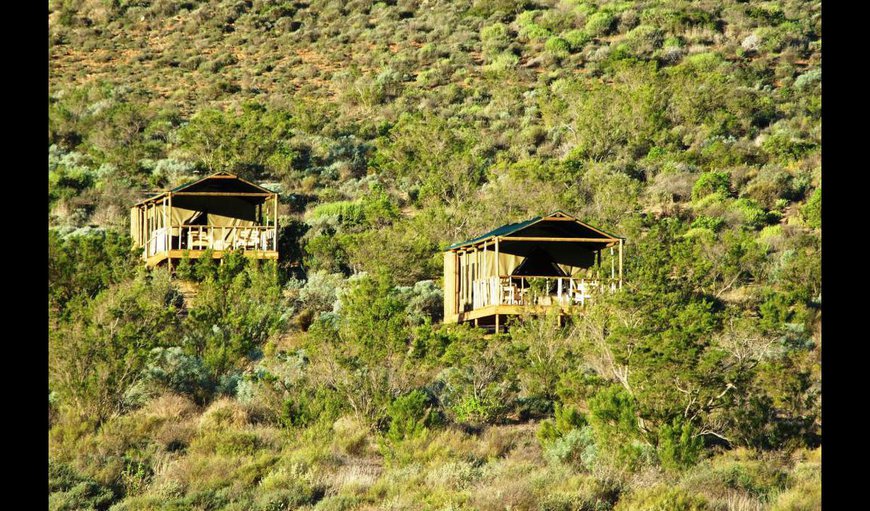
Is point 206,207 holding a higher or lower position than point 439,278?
higher

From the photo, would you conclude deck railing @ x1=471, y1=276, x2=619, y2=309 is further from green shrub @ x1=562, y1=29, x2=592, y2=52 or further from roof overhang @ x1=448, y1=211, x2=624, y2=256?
green shrub @ x1=562, y1=29, x2=592, y2=52

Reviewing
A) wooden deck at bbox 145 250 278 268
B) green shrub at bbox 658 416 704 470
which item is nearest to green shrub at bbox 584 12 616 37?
wooden deck at bbox 145 250 278 268

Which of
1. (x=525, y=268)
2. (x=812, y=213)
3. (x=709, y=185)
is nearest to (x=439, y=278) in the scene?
(x=525, y=268)

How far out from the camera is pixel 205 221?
100ft

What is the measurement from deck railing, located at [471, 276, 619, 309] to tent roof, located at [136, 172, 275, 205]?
24.3 ft

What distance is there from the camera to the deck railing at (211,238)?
28297mm

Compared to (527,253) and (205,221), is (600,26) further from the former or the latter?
(527,253)

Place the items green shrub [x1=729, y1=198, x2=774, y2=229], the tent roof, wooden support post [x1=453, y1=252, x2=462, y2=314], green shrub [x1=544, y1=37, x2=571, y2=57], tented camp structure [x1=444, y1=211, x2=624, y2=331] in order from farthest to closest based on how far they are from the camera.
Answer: green shrub [x1=544, y1=37, x2=571, y2=57], green shrub [x1=729, y1=198, x2=774, y2=229], the tent roof, wooden support post [x1=453, y1=252, x2=462, y2=314], tented camp structure [x1=444, y1=211, x2=624, y2=331]

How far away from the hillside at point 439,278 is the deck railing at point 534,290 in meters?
1.14

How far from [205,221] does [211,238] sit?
2.24m

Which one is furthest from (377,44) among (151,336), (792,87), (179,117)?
(151,336)

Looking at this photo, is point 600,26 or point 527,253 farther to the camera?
point 600,26

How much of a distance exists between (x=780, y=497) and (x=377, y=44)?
165ft

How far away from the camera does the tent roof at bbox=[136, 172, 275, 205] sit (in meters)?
29.3
